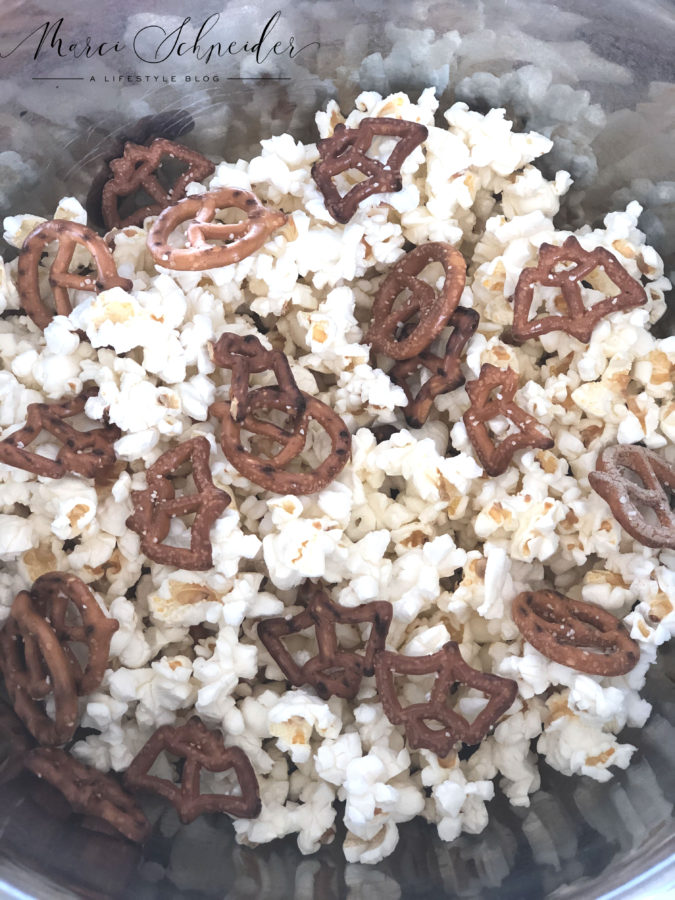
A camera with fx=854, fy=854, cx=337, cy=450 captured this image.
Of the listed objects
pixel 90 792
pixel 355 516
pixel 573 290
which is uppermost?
pixel 573 290

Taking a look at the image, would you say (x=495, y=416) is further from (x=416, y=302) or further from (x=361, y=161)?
(x=361, y=161)

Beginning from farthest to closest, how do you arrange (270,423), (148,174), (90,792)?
(148,174) < (270,423) < (90,792)

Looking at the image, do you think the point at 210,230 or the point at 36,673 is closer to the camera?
Result: the point at 36,673

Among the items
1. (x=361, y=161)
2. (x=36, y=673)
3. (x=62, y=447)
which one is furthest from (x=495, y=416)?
(x=36, y=673)

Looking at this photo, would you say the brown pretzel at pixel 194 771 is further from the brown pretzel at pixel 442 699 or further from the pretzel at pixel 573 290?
the pretzel at pixel 573 290

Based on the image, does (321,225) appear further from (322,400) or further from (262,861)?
(262,861)

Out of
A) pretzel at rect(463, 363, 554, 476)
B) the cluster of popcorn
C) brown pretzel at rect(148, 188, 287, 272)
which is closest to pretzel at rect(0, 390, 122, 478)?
the cluster of popcorn

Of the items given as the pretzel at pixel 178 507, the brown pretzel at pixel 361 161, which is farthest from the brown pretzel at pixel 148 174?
the pretzel at pixel 178 507

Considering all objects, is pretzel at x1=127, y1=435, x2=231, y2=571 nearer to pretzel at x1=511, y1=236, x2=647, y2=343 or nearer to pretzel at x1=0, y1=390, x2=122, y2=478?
pretzel at x1=0, y1=390, x2=122, y2=478
